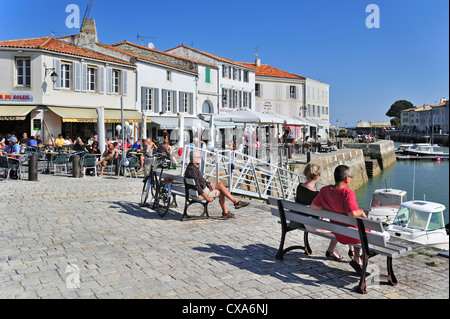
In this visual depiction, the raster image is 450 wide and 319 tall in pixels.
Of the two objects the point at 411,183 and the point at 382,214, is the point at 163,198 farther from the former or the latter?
the point at 411,183

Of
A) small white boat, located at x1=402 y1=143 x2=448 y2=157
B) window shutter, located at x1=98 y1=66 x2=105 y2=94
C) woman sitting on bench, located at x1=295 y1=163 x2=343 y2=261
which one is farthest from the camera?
small white boat, located at x1=402 y1=143 x2=448 y2=157

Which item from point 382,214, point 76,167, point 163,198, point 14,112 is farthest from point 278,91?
point 163,198

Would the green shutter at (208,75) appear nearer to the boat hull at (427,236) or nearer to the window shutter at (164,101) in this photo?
the window shutter at (164,101)

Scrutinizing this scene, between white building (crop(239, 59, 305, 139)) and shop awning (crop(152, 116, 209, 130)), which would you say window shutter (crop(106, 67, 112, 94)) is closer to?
shop awning (crop(152, 116, 209, 130))

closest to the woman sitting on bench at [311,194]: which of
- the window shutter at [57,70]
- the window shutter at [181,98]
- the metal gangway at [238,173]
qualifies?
the metal gangway at [238,173]

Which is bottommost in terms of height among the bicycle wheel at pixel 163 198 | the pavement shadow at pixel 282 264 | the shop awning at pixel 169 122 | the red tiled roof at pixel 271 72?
the pavement shadow at pixel 282 264

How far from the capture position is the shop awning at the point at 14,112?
20750 mm

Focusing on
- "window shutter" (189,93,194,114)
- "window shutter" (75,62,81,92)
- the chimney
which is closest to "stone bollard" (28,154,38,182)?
"window shutter" (75,62,81,92)

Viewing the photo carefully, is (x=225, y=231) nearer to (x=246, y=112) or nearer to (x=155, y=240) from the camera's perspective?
(x=155, y=240)

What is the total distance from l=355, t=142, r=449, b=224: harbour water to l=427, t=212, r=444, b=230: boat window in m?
6.69

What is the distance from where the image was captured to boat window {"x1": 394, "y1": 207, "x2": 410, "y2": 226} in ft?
46.1

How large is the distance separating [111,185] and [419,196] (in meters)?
20.7

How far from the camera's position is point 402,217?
46.9 feet
